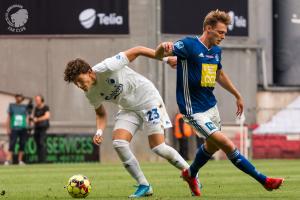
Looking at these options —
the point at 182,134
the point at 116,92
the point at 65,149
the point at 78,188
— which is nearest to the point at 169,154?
the point at 116,92

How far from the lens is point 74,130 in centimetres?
3381

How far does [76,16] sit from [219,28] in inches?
850

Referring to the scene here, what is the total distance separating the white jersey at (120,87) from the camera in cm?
1280

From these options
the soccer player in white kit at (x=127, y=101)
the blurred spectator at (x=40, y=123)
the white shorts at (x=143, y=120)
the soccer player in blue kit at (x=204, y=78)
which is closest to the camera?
the soccer player in blue kit at (x=204, y=78)

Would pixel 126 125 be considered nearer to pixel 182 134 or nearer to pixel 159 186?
pixel 159 186

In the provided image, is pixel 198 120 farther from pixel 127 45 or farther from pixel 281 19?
pixel 281 19

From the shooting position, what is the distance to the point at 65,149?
102 feet

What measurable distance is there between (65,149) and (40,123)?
1.88 metres

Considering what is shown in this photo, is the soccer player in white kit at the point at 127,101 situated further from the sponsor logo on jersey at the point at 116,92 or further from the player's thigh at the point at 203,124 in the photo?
the player's thigh at the point at 203,124

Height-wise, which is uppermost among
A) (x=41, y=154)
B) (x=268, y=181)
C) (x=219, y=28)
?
(x=219, y=28)

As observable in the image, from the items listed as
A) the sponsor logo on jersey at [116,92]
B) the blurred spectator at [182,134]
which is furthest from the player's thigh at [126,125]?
the blurred spectator at [182,134]

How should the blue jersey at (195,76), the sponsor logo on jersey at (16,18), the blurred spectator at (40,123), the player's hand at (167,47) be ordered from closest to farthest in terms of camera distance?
the player's hand at (167,47) → the blue jersey at (195,76) → the blurred spectator at (40,123) → the sponsor logo on jersey at (16,18)

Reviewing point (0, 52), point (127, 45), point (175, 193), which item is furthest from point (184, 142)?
point (175, 193)

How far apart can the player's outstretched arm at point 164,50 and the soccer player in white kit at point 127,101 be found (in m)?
0.24
